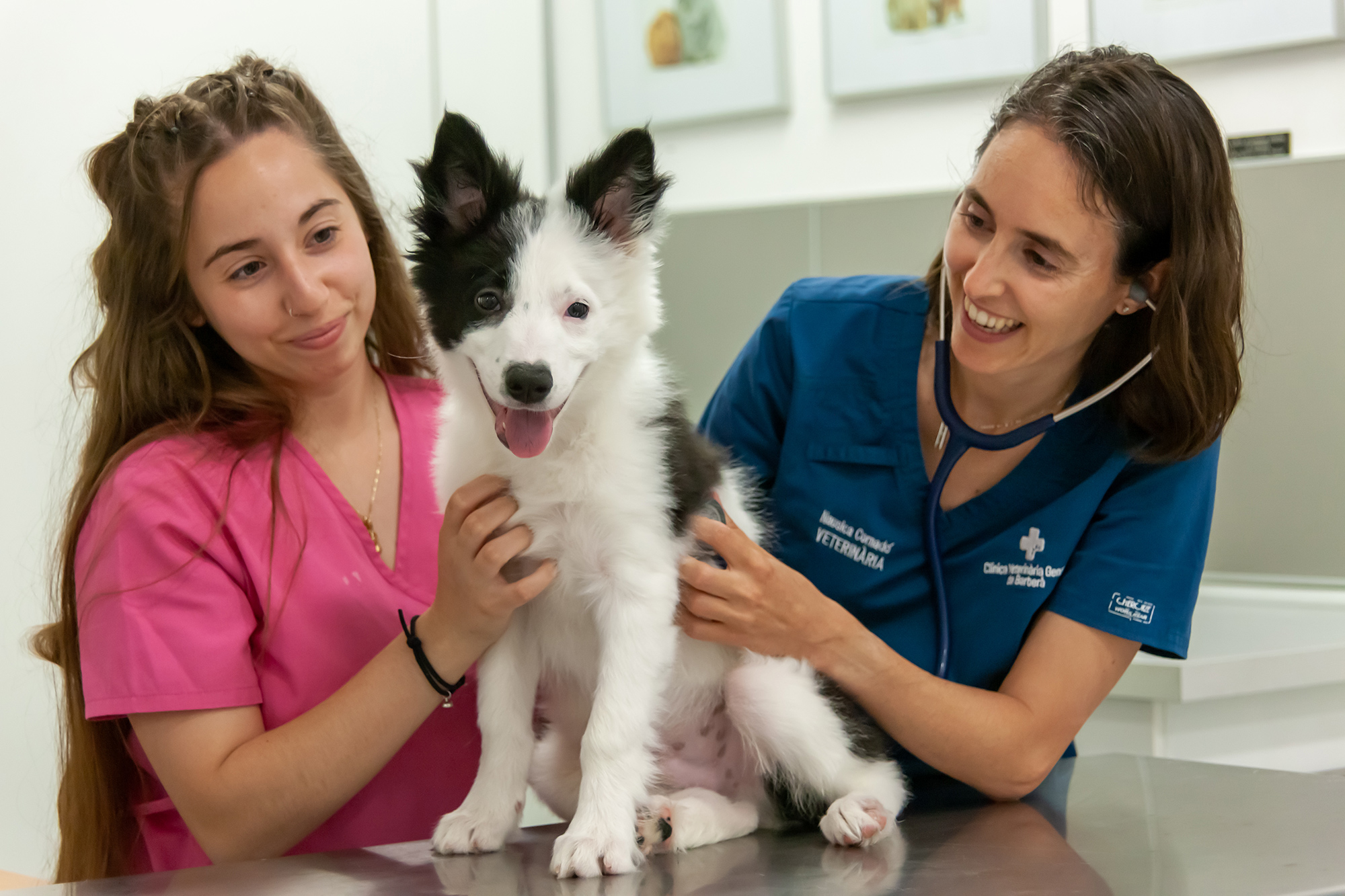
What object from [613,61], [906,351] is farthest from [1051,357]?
[613,61]

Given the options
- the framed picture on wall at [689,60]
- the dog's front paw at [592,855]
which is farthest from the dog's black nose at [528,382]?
the framed picture on wall at [689,60]

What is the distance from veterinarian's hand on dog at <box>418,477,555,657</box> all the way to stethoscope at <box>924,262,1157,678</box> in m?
0.62

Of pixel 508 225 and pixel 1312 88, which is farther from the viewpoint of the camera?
pixel 1312 88

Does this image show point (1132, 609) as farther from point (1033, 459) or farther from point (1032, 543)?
point (1033, 459)

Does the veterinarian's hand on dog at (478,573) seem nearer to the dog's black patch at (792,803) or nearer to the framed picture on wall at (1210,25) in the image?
the dog's black patch at (792,803)

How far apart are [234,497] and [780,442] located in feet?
2.89

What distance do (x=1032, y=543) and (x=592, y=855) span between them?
80 centimetres

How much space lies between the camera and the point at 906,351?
184cm

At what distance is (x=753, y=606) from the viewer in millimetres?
1530

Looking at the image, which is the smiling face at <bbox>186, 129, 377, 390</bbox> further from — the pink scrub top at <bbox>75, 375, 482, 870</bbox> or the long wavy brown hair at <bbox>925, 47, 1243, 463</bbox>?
the long wavy brown hair at <bbox>925, 47, 1243, 463</bbox>

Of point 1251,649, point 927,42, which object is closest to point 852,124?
point 927,42

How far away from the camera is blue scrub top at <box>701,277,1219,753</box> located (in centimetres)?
162

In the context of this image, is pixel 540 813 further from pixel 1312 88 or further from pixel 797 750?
pixel 1312 88

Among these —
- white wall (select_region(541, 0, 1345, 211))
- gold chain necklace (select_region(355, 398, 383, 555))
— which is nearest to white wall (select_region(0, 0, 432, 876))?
gold chain necklace (select_region(355, 398, 383, 555))
